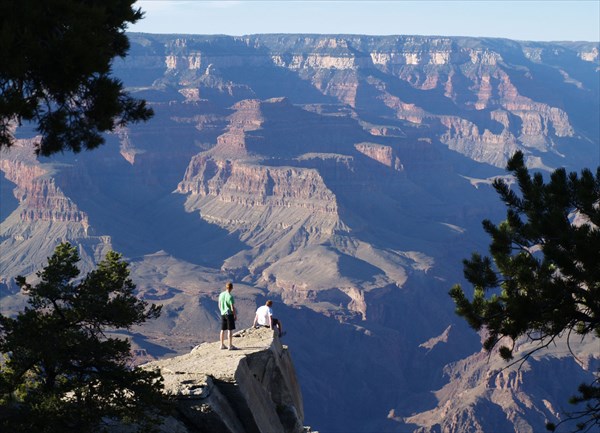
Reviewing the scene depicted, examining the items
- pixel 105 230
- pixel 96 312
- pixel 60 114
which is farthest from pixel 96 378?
pixel 105 230

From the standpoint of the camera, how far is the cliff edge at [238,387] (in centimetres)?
2209

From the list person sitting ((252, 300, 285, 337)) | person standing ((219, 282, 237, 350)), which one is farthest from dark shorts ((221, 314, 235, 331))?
person sitting ((252, 300, 285, 337))

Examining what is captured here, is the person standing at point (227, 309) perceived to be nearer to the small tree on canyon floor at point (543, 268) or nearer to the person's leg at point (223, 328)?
the person's leg at point (223, 328)

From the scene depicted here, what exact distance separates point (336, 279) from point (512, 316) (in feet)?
462

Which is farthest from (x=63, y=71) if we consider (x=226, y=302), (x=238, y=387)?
(x=226, y=302)

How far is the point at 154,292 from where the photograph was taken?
148625mm

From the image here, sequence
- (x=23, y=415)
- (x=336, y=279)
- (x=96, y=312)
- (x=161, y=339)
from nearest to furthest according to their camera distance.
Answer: (x=23, y=415), (x=96, y=312), (x=161, y=339), (x=336, y=279)

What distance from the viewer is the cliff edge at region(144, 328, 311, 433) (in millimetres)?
22094

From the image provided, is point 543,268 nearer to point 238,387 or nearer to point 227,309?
point 238,387

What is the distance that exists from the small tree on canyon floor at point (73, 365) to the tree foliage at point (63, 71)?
145 inches

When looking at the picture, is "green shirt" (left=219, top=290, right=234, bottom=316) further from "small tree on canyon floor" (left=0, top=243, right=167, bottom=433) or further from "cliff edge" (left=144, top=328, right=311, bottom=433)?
"small tree on canyon floor" (left=0, top=243, right=167, bottom=433)

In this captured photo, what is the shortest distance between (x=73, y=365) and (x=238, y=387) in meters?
4.75

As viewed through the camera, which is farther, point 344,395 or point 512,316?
point 344,395

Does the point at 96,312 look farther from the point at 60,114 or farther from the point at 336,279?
the point at 336,279
